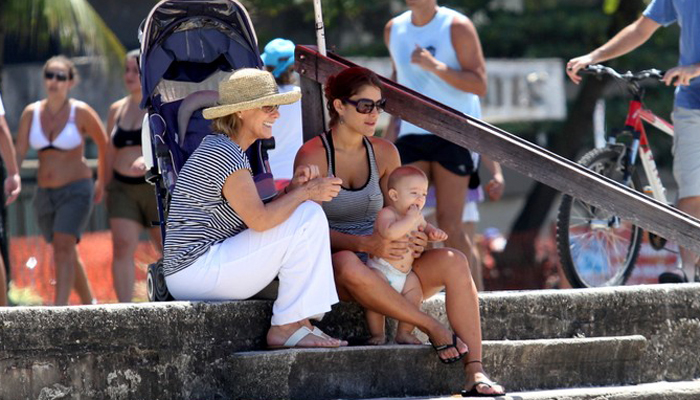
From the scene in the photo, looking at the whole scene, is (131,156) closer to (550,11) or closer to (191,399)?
(191,399)

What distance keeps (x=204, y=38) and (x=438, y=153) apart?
1503 mm

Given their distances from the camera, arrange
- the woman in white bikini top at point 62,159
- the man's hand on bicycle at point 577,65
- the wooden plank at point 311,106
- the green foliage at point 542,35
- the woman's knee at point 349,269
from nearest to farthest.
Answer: the woman's knee at point 349,269 < the wooden plank at point 311,106 < the man's hand on bicycle at point 577,65 < the woman in white bikini top at point 62,159 < the green foliage at point 542,35

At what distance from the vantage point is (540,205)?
1577cm

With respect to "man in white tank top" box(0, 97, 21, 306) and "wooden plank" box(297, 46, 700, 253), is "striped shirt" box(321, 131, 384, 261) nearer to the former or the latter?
"wooden plank" box(297, 46, 700, 253)

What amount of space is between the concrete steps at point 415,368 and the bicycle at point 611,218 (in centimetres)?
121

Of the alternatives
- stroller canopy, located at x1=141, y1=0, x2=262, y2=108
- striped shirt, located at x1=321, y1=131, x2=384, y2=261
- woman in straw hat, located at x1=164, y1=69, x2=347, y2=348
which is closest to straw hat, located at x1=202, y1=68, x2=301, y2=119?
woman in straw hat, located at x1=164, y1=69, x2=347, y2=348

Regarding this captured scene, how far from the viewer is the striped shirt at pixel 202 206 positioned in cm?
534

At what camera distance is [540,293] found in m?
6.05

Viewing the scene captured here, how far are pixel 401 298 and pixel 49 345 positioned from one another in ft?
4.61

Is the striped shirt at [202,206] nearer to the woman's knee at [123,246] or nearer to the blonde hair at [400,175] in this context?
the blonde hair at [400,175]

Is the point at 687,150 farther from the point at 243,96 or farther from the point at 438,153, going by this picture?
the point at 243,96

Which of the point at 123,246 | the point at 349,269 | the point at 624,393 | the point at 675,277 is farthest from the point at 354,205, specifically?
the point at 123,246

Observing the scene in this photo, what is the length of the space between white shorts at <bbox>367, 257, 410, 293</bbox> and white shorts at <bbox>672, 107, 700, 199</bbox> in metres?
2.04

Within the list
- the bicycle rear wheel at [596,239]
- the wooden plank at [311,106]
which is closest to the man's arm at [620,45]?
the bicycle rear wheel at [596,239]
